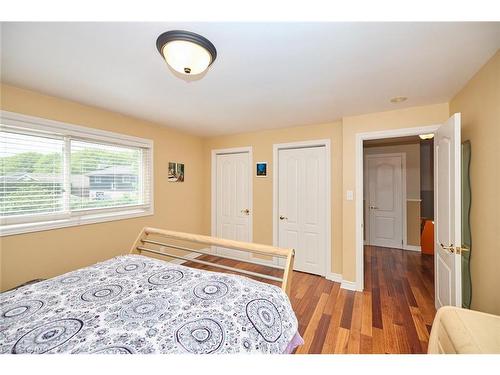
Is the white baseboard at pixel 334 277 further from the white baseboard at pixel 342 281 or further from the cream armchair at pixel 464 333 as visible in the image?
the cream armchair at pixel 464 333

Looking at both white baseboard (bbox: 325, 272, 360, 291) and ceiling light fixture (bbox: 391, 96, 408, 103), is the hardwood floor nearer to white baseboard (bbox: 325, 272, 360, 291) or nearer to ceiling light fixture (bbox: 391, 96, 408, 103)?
white baseboard (bbox: 325, 272, 360, 291)

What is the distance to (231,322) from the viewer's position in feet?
3.30

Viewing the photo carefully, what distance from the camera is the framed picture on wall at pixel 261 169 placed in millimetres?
3496

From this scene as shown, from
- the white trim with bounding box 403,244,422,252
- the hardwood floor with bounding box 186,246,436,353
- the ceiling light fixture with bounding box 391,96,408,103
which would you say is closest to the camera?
the hardwood floor with bounding box 186,246,436,353

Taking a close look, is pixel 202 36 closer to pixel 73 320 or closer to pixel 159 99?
pixel 159 99

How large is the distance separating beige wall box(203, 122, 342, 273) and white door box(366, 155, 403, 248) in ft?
7.37

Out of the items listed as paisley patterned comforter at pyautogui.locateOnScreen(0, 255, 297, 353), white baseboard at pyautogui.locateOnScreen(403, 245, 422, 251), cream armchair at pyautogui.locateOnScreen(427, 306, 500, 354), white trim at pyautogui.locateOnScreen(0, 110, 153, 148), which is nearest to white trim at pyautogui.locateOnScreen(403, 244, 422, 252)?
white baseboard at pyautogui.locateOnScreen(403, 245, 422, 251)

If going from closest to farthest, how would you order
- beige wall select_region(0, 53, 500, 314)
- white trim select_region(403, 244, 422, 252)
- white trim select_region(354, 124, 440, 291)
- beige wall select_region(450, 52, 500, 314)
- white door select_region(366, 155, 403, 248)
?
beige wall select_region(450, 52, 500, 314) → beige wall select_region(0, 53, 500, 314) → white trim select_region(354, 124, 440, 291) → white trim select_region(403, 244, 422, 252) → white door select_region(366, 155, 403, 248)

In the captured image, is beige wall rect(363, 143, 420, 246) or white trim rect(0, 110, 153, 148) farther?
beige wall rect(363, 143, 420, 246)

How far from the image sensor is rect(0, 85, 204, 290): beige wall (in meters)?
1.92

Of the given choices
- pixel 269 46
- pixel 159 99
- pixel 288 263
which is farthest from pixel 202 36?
pixel 288 263

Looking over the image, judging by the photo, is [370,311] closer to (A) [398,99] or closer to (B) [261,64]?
(A) [398,99]
